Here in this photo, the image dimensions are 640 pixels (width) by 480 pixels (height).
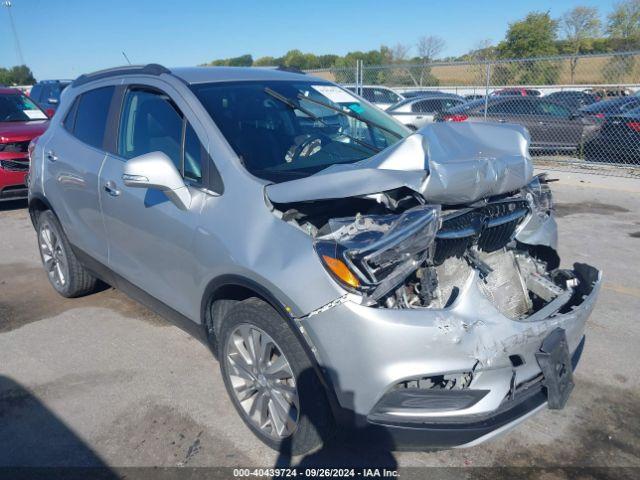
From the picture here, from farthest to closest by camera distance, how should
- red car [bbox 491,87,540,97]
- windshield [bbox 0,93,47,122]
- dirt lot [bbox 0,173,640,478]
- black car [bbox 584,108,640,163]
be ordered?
red car [bbox 491,87,540,97] → black car [bbox 584,108,640,163] → windshield [bbox 0,93,47,122] → dirt lot [bbox 0,173,640,478]

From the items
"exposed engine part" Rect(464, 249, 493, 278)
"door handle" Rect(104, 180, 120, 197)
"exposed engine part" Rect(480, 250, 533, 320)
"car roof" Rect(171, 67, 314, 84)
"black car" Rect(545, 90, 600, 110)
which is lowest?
"black car" Rect(545, 90, 600, 110)

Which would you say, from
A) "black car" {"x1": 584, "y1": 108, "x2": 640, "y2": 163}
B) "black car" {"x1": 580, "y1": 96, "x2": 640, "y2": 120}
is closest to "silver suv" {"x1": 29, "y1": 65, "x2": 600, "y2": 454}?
"black car" {"x1": 584, "y1": 108, "x2": 640, "y2": 163}

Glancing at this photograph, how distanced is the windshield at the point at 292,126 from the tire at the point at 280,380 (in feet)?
2.47

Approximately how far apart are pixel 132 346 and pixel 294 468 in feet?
6.19

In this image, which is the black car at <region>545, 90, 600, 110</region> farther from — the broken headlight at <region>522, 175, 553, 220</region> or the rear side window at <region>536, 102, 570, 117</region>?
the broken headlight at <region>522, 175, 553, 220</region>

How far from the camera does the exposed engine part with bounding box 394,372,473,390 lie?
238 cm

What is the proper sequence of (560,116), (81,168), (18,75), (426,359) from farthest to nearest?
(18,75)
(560,116)
(81,168)
(426,359)

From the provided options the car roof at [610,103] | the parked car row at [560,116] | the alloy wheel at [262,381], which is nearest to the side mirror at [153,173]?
the alloy wheel at [262,381]

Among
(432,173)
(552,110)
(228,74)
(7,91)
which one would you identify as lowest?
(552,110)

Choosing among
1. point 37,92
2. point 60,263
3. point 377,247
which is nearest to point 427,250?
point 377,247

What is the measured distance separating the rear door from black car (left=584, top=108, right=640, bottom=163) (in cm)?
1057

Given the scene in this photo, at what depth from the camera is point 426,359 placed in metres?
2.30

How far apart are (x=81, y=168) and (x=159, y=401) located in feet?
6.08

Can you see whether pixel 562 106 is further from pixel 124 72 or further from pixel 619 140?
pixel 124 72
